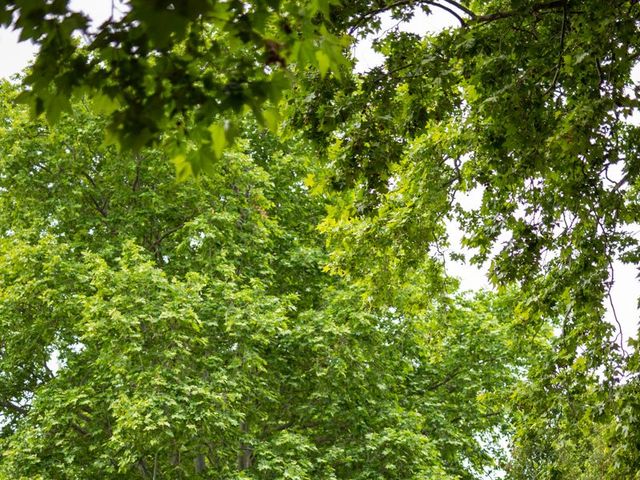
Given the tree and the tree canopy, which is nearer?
the tree canopy

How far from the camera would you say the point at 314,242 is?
1945cm

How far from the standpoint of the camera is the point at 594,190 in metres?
9.79

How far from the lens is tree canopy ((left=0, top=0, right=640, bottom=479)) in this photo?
3818mm

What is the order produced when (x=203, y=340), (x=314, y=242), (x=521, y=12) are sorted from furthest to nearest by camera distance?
1. (x=314, y=242)
2. (x=203, y=340)
3. (x=521, y=12)

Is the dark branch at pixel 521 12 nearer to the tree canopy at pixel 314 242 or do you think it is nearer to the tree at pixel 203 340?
the tree canopy at pixel 314 242

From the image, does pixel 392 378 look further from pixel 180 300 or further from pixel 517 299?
pixel 517 299

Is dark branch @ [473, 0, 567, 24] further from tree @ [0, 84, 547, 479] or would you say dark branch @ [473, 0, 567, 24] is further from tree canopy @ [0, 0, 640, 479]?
tree @ [0, 84, 547, 479]

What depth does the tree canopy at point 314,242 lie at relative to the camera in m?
3.82

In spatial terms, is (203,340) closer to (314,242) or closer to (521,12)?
(314,242)

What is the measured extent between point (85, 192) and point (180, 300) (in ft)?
14.0

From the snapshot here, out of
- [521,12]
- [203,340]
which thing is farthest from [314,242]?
[521,12]

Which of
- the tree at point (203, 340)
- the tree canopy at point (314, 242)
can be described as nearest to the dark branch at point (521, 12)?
the tree canopy at point (314, 242)

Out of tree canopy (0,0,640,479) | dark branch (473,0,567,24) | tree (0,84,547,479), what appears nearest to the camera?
tree canopy (0,0,640,479)

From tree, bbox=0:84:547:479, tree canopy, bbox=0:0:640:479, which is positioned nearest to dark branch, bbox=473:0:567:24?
tree canopy, bbox=0:0:640:479
